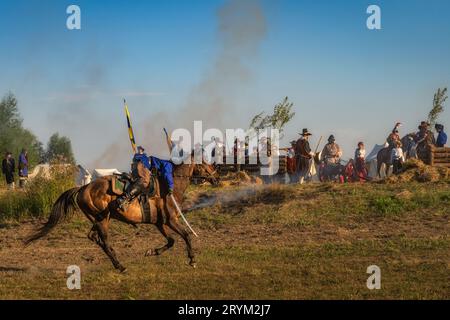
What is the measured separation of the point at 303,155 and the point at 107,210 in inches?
482

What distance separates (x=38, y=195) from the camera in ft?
A: 70.1

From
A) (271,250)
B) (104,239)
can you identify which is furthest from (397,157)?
(104,239)

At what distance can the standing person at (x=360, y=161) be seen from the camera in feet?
82.5

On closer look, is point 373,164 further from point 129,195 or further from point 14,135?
point 14,135

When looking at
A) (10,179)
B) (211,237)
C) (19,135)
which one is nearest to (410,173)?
(211,237)

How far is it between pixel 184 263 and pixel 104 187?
2.41m

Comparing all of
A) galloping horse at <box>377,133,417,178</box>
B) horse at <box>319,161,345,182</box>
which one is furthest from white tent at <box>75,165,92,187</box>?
galloping horse at <box>377,133,417,178</box>

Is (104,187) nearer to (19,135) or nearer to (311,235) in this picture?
(311,235)

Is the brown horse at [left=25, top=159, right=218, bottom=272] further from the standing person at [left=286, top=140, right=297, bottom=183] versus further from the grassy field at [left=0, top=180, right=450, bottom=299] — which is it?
the standing person at [left=286, top=140, right=297, bottom=183]

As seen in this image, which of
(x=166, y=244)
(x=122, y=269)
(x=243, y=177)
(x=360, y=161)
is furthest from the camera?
(x=360, y=161)

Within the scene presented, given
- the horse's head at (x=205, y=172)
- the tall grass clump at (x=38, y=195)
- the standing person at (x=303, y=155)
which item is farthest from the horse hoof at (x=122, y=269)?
the standing person at (x=303, y=155)

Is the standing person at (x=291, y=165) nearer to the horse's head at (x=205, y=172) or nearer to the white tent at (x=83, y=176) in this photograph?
the white tent at (x=83, y=176)

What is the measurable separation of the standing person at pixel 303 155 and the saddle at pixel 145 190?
11.4 metres

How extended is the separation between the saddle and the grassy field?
114cm
